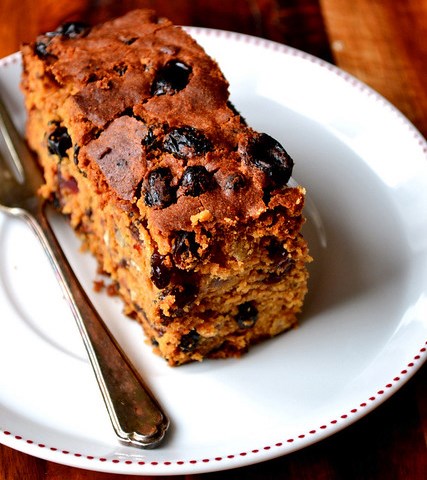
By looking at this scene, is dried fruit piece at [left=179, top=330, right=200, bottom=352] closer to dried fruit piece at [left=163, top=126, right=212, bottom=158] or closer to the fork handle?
the fork handle

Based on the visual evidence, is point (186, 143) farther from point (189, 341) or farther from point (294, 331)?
point (294, 331)

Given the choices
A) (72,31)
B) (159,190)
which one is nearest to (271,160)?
(159,190)

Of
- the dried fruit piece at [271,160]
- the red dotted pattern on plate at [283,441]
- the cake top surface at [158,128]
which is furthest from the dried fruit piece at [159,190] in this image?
the red dotted pattern on plate at [283,441]

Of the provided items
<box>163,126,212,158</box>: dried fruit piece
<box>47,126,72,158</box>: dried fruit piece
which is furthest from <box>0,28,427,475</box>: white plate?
<box>163,126,212,158</box>: dried fruit piece

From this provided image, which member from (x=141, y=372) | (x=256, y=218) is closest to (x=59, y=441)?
(x=141, y=372)

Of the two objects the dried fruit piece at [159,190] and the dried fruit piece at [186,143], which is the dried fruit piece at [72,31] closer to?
the dried fruit piece at [186,143]

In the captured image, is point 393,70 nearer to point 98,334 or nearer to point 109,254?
point 109,254

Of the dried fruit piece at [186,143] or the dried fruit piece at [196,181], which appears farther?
the dried fruit piece at [186,143]

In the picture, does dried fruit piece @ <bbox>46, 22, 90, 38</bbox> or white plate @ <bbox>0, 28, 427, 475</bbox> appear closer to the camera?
white plate @ <bbox>0, 28, 427, 475</bbox>

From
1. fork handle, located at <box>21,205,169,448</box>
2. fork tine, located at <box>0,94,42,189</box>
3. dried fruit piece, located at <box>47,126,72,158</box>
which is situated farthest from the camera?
fork tine, located at <box>0,94,42,189</box>
